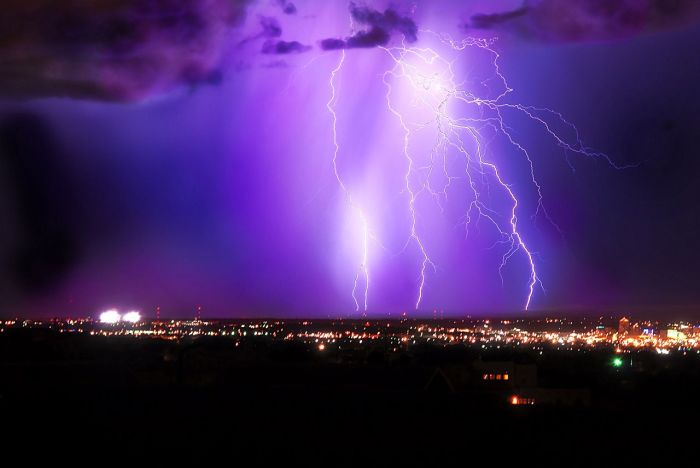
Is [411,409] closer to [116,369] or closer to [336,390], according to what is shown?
[336,390]

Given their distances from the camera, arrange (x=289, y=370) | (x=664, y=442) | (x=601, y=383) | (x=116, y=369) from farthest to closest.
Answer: (x=601, y=383) → (x=116, y=369) → (x=289, y=370) → (x=664, y=442)

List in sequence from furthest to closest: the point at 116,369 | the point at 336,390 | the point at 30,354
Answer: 1. the point at 30,354
2. the point at 116,369
3. the point at 336,390

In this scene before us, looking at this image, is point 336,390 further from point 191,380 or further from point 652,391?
point 652,391

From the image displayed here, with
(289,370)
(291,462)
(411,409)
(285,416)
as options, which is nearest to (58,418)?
(285,416)

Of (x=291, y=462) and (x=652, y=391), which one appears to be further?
(x=652, y=391)

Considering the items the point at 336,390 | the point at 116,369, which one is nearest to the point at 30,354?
the point at 116,369

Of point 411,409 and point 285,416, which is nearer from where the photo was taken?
point 285,416

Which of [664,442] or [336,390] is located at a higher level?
Answer: [336,390]

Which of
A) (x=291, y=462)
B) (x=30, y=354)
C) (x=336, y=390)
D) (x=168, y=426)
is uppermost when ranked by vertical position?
(x=30, y=354)

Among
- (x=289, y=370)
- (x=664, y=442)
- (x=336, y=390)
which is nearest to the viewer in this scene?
(x=664, y=442)
